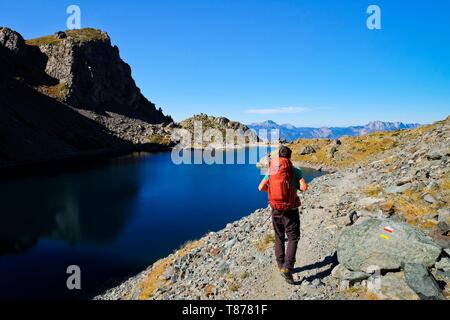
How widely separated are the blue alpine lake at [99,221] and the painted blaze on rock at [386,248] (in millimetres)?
18244

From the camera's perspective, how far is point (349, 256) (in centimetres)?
1139

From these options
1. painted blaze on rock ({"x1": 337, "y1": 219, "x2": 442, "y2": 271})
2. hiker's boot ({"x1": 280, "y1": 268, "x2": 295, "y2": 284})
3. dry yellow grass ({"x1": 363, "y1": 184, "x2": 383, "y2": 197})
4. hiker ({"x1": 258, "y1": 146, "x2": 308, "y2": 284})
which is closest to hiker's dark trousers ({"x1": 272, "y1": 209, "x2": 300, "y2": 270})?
hiker ({"x1": 258, "y1": 146, "x2": 308, "y2": 284})

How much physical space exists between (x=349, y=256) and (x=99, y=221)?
36.2 meters

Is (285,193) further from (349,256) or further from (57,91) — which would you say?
(57,91)

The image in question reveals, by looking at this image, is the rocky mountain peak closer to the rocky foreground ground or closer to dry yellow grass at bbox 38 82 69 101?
dry yellow grass at bbox 38 82 69 101

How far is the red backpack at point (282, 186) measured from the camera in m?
10.6

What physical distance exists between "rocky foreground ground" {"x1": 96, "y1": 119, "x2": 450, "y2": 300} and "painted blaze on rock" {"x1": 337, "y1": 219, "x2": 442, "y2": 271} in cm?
3

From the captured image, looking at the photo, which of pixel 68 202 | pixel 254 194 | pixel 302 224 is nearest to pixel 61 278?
pixel 302 224

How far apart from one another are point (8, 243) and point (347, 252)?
110ft

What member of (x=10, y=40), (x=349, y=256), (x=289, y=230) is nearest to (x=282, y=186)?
(x=289, y=230)

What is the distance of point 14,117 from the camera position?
113m

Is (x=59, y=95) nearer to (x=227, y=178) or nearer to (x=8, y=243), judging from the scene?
(x=227, y=178)

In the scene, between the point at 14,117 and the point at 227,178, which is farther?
the point at 14,117

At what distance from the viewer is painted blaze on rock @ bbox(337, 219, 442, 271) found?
10586mm
